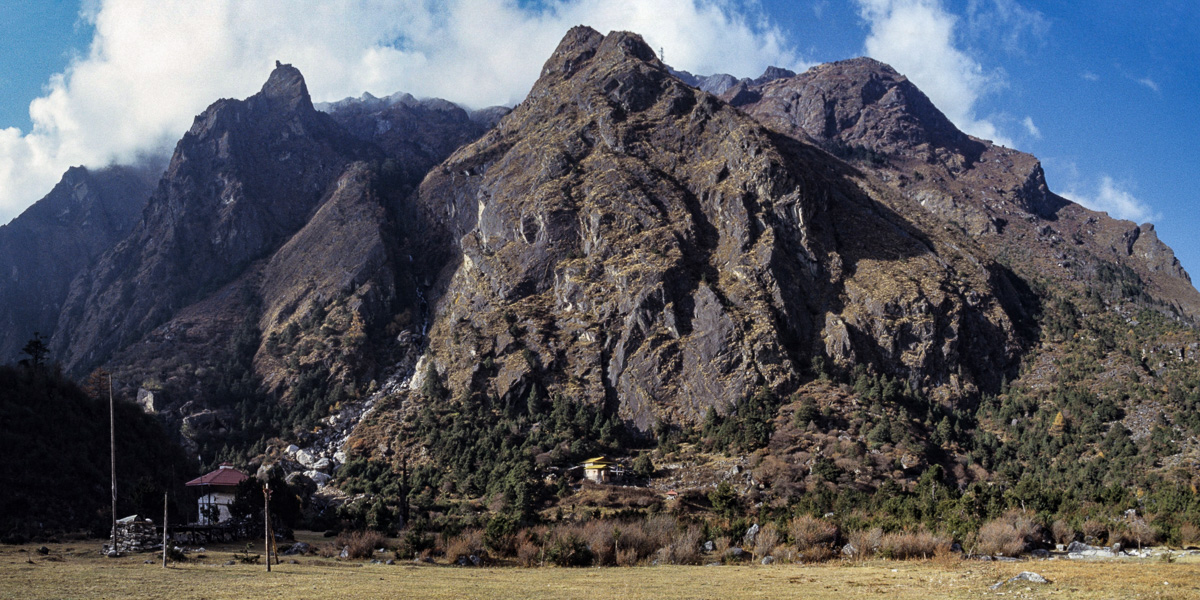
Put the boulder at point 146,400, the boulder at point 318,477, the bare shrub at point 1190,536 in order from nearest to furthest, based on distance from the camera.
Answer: the bare shrub at point 1190,536, the boulder at point 318,477, the boulder at point 146,400

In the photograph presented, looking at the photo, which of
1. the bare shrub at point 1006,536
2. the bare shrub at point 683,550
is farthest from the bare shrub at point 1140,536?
the bare shrub at point 683,550

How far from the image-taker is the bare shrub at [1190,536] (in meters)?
51.5

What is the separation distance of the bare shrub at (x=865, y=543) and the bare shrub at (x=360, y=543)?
101 feet

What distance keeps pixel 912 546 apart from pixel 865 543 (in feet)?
9.28

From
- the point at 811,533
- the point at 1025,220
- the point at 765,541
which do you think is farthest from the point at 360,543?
the point at 1025,220

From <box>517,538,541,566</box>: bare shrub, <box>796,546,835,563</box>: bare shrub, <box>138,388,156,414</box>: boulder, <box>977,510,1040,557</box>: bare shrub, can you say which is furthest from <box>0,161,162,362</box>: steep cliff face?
<box>977,510,1040,557</box>: bare shrub

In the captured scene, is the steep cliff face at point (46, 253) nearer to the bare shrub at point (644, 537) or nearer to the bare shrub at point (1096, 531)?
the bare shrub at point (644, 537)

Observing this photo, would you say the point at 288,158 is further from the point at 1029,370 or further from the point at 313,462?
the point at 1029,370

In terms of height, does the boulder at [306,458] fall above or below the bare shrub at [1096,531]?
above

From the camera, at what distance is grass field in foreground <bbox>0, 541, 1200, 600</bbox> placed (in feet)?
97.0

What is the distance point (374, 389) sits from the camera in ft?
376

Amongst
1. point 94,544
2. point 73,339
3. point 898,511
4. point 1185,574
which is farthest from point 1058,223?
point 73,339

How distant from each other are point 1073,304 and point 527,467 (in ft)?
310

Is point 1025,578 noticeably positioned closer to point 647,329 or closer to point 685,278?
point 647,329
